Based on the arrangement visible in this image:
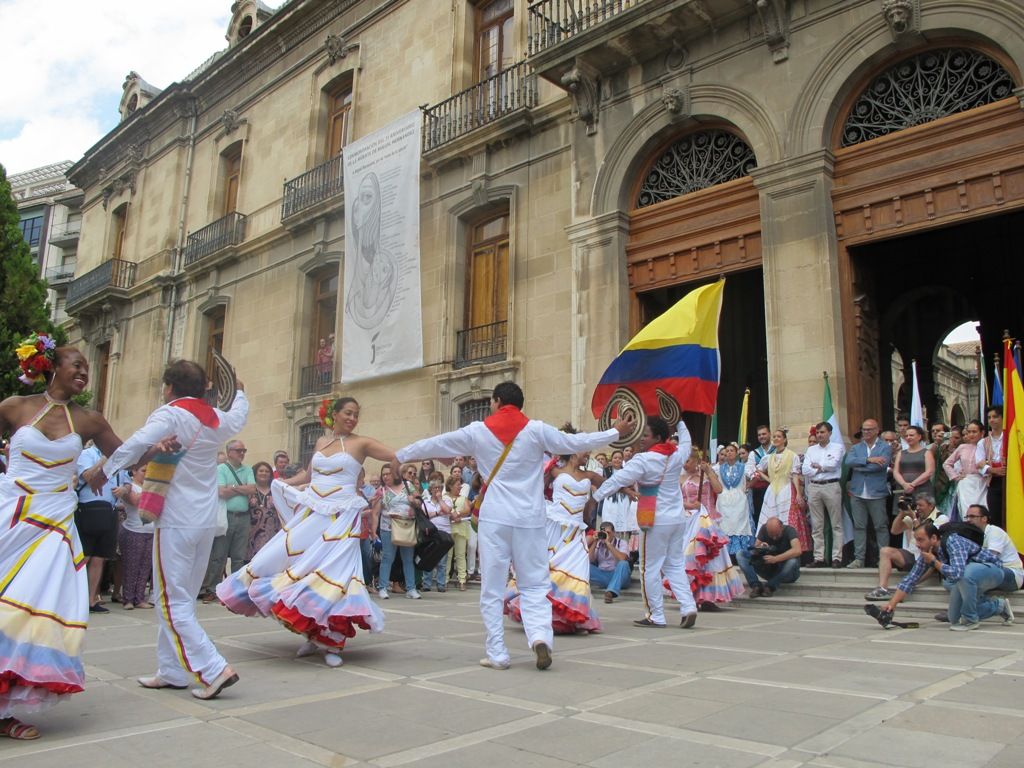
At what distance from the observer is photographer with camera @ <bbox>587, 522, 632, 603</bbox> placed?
10383 mm

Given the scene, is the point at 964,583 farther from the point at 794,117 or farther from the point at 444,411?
the point at 444,411

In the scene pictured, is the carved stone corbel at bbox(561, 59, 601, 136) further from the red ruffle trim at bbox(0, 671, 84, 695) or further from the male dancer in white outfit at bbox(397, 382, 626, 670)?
the red ruffle trim at bbox(0, 671, 84, 695)

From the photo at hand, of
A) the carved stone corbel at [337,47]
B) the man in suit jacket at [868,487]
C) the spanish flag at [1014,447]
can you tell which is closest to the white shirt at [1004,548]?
the spanish flag at [1014,447]

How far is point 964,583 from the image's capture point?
717cm

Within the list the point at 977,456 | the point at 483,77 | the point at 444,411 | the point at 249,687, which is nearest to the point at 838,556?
the point at 977,456

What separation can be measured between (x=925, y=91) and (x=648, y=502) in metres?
7.47

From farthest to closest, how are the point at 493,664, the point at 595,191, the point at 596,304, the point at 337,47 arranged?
the point at 337,47 → the point at 595,191 → the point at 596,304 → the point at 493,664

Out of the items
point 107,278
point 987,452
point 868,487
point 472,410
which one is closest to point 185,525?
point 868,487

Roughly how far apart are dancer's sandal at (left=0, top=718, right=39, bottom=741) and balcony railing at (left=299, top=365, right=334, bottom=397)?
1585 cm

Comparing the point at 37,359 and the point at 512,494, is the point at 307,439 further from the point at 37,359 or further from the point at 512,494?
the point at 37,359

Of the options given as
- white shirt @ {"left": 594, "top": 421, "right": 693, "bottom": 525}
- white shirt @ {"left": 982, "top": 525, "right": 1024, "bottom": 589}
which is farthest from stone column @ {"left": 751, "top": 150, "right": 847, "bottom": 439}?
white shirt @ {"left": 594, "top": 421, "right": 693, "bottom": 525}

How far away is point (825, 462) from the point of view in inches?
382

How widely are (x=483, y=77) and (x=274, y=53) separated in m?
8.65

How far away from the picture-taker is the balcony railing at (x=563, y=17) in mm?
14000
